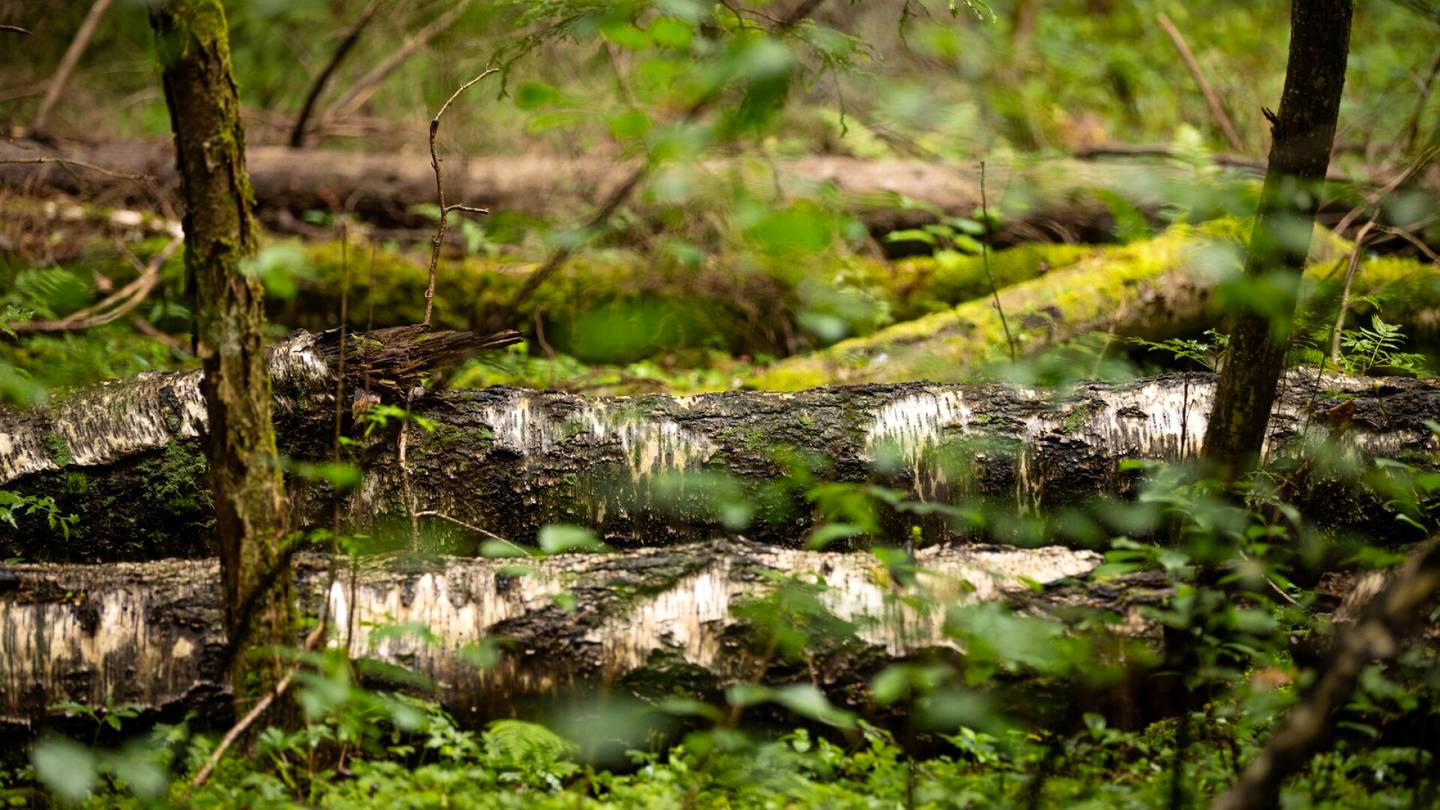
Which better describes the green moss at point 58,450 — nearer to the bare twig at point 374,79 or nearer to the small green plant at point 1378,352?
the small green plant at point 1378,352

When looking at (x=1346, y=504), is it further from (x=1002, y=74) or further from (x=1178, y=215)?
(x=1002, y=74)

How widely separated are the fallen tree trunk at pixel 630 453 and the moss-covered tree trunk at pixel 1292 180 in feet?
2.27

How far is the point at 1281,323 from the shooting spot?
2434 millimetres

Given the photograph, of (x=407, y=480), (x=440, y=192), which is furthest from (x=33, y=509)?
(x=440, y=192)

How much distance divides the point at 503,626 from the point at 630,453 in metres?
1.02

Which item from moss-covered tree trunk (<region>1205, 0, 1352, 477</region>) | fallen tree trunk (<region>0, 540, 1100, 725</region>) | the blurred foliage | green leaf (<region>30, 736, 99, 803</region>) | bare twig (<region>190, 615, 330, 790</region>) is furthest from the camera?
fallen tree trunk (<region>0, 540, 1100, 725</region>)

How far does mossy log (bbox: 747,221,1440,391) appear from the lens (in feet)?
17.4

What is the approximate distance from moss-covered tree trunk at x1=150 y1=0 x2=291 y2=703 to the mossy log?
318 centimetres

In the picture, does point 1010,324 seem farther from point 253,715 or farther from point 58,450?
point 58,450

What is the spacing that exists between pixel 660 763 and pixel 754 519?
1185mm

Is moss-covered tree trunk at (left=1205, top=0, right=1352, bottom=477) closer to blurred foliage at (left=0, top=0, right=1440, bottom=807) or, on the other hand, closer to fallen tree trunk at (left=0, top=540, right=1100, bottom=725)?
blurred foliage at (left=0, top=0, right=1440, bottom=807)

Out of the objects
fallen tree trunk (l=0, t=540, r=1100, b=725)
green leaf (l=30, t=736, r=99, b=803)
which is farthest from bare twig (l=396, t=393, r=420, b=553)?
green leaf (l=30, t=736, r=99, b=803)

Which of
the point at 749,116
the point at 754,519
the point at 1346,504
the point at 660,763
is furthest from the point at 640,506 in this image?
the point at 1346,504

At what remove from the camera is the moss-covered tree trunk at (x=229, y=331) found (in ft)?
7.58
